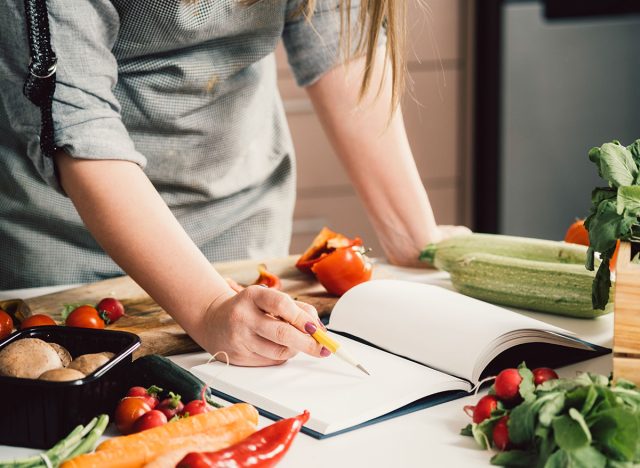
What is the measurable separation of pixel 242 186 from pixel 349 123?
10.2 inches

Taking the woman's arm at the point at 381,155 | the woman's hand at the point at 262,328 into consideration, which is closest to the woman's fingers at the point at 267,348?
the woman's hand at the point at 262,328

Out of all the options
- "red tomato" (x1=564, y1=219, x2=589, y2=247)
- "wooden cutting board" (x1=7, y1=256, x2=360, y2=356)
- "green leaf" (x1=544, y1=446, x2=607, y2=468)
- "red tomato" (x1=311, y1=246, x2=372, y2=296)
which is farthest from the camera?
"red tomato" (x1=564, y1=219, x2=589, y2=247)

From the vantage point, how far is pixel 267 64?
1810 millimetres

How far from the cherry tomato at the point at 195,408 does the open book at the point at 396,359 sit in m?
0.09

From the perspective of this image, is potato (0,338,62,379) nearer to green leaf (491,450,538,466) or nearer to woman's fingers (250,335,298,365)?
woman's fingers (250,335,298,365)

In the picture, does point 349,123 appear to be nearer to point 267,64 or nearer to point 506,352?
point 267,64

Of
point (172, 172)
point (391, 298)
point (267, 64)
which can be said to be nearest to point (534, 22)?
point (267, 64)

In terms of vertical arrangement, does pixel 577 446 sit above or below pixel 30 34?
below

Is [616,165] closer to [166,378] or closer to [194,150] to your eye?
[166,378]

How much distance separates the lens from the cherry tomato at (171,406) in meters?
0.95

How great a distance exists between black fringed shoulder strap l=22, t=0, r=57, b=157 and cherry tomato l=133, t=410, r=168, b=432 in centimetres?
47

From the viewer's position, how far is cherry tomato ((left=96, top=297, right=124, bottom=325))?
136 cm

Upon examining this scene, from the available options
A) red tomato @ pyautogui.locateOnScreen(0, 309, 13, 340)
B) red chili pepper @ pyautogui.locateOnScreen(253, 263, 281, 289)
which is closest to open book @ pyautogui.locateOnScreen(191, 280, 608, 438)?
red chili pepper @ pyautogui.locateOnScreen(253, 263, 281, 289)

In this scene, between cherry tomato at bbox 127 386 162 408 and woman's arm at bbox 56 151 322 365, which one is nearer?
cherry tomato at bbox 127 386 162 408
